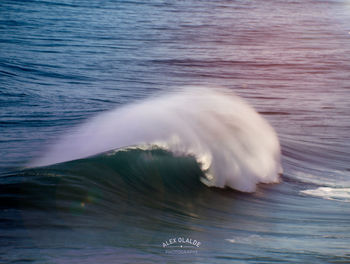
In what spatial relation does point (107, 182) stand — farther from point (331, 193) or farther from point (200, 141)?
point (331, 193)

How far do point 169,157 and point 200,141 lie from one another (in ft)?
1.93

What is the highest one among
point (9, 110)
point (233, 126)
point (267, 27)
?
point (267, 27)

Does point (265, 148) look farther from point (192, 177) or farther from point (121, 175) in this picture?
point (121, 175)

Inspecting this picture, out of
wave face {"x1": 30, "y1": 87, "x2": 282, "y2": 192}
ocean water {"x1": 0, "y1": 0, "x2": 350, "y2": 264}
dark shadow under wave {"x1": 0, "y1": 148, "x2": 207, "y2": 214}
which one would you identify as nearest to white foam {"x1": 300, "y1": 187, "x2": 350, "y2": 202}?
ocean water {"x1": 0, "y1": 0, "x2": 350, "y2": 264}

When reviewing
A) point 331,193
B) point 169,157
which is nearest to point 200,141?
point 169,157

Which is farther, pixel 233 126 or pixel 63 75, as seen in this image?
pixel 63 75

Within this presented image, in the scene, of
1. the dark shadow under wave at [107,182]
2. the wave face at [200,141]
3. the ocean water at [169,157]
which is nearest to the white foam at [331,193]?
the ocean water at [169,157]

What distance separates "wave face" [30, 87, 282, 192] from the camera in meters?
6.99

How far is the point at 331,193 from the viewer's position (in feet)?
22.4

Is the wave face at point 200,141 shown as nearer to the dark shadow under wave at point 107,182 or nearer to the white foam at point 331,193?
the dark shadow under wave at point 107,182

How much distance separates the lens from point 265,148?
833cm

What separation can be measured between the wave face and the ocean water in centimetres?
2

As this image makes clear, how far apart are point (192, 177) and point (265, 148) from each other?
200 cm

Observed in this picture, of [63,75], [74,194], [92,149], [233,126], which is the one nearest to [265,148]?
[233,126]
